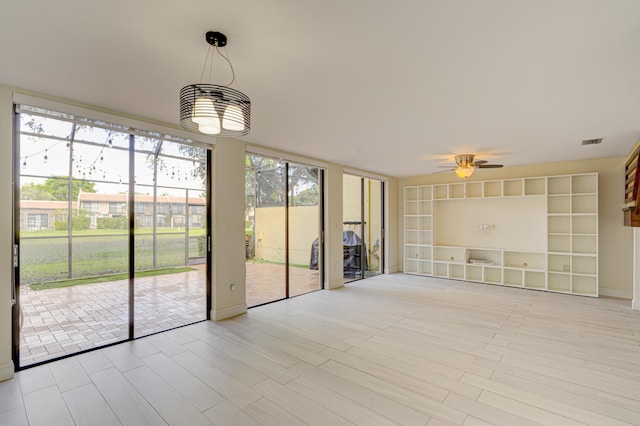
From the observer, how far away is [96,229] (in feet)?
11.0

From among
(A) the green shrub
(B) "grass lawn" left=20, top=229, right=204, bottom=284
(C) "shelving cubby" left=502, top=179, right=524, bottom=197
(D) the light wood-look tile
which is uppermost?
(C) "shelving cubby" left=502, top=179, right=524, bottom=197

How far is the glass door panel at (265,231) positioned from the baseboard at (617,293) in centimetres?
584

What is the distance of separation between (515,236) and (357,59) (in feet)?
19.3

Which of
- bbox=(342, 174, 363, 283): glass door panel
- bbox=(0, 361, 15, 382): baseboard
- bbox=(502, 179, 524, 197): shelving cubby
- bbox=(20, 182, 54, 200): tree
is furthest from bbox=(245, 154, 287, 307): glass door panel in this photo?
bbox=(502, 179, 524, 197): shelving cubby

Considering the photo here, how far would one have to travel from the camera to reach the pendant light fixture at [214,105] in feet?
5.96

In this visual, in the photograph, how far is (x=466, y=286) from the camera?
6250 mm

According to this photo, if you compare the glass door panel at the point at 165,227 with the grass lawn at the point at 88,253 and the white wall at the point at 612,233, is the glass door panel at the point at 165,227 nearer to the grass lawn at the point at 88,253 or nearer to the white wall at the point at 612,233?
the grass lawn at the point at 88,253

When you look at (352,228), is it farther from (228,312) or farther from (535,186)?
(535,186)

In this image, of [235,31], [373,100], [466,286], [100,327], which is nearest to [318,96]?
[373,100]

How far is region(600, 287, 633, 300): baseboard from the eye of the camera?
5.29m

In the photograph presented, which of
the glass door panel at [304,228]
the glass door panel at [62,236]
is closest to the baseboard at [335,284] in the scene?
the glass door panel at [304,228]

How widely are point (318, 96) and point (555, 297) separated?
558 cm

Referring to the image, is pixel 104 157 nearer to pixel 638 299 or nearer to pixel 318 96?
pixel 318 96

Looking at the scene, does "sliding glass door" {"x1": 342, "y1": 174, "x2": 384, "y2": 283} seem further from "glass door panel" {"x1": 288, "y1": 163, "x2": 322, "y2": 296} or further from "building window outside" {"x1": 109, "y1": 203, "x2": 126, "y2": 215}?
"building window outside" {"x1": 109, "y1": 203, "x2": 126, "y2": 215}
